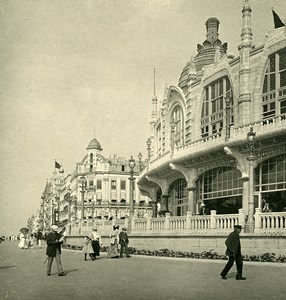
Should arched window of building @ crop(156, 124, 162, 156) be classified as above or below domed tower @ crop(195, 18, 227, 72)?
below

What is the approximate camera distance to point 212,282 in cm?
1227

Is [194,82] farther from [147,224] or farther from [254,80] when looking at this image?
[147,224]

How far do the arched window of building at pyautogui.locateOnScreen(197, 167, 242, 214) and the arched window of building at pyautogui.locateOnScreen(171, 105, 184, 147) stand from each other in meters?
6.84

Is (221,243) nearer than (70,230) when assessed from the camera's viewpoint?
Yes

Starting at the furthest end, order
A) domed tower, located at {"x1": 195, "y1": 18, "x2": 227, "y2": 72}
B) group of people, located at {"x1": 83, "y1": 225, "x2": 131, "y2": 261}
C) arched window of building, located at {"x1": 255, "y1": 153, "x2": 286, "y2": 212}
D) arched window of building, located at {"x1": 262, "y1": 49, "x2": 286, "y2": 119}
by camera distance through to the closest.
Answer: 1. domed tower, located at {"x1": 195, "y1": 18, "x2": 227, "y2": 72}
2. arched window of building, located at {"x1": 262, "y1": 49, "x2": 286, "y2": 119}
3. arched window of building, located at {"x1": 255, "y1": 153, "x2": 286, "y2": 212}
4. group of people, located at {"x1": 83, "y1": 225, "x2": 131, "y2": 261}

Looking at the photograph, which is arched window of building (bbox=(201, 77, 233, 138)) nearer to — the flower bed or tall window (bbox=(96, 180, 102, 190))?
the flower bed

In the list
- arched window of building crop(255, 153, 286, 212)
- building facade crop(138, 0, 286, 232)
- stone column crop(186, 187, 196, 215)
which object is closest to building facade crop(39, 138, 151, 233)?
building facade crop(138, 0, 286, 232)

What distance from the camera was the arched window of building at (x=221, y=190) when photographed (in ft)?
101

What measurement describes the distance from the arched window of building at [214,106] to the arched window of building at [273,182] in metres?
5.82

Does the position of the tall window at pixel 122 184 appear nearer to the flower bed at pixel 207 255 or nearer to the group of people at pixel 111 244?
the flower bed at pixel 207 255

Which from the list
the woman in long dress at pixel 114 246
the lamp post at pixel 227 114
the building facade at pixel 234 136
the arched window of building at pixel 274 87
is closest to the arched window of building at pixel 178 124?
the building facade at pixel 234 136

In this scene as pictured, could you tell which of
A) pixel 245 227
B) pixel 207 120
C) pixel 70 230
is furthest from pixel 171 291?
pixel 70 230

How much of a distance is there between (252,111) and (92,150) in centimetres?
6219

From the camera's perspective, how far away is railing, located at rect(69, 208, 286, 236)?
1973 centimetres
